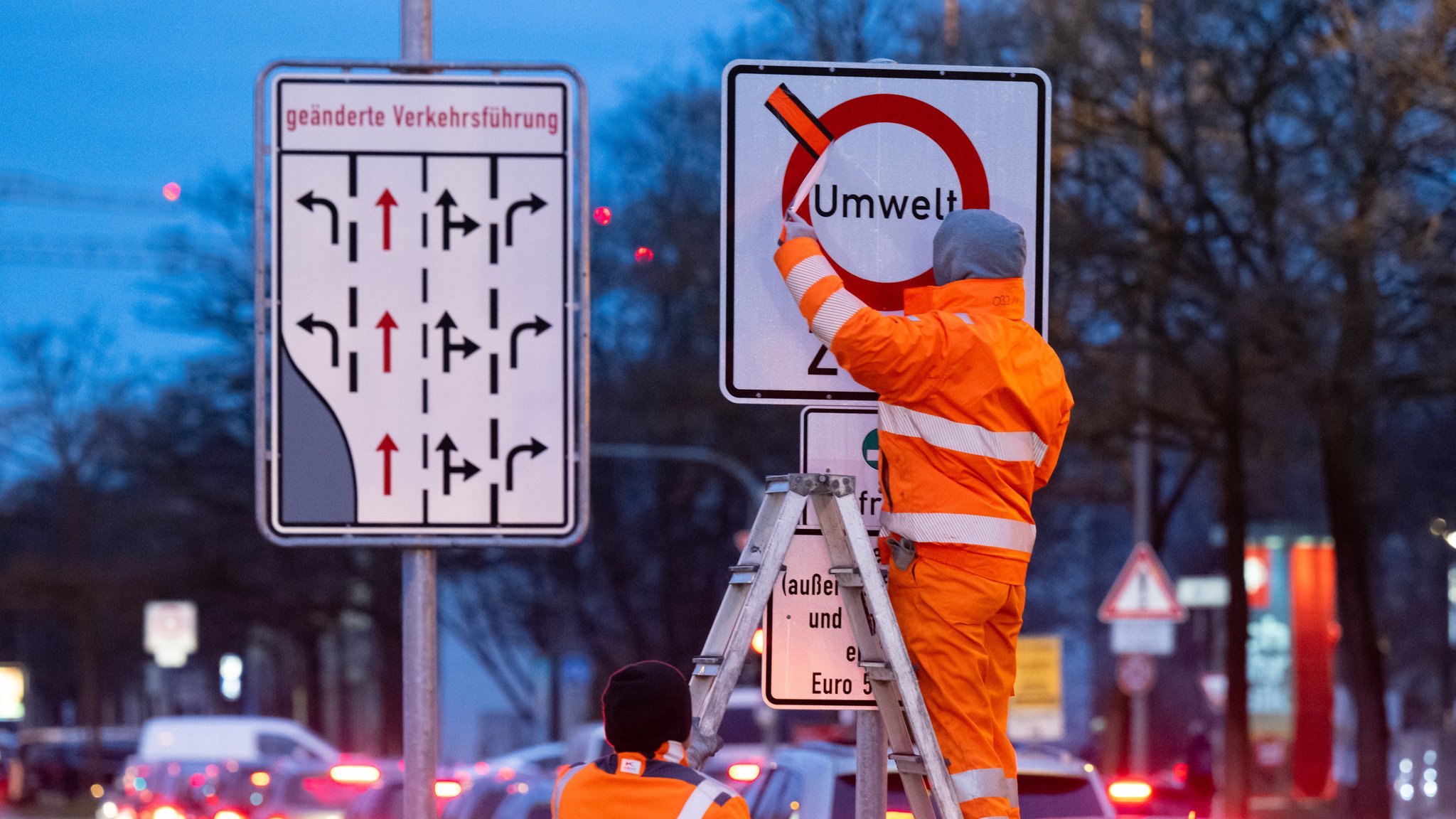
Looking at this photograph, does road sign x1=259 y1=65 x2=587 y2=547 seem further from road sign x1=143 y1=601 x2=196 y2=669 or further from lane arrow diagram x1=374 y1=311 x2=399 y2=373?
road sign x1=143 y1=601 x2=196 y2=669

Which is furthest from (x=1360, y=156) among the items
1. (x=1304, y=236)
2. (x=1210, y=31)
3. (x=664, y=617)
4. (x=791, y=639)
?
(x=664, y=617)

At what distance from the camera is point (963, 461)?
4605 mm

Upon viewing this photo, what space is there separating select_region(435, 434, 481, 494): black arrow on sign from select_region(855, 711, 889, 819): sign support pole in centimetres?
114

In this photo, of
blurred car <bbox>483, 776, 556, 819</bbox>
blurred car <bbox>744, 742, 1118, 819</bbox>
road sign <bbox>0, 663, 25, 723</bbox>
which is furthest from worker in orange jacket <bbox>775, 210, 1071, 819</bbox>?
road sign <bbox>0, 663, 25, 723</bbox>

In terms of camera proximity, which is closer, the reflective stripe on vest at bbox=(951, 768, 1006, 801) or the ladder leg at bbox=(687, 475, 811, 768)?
the ladder leg at bbox=(687, 475, 811, 768)

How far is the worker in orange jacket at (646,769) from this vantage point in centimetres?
398

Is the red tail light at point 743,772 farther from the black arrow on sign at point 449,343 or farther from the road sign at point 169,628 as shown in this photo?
the road sign at point 169,628

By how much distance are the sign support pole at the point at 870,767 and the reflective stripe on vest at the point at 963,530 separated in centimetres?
59

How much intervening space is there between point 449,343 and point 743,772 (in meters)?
8.43

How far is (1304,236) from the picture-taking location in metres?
20.6

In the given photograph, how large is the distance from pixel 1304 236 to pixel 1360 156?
1393mm

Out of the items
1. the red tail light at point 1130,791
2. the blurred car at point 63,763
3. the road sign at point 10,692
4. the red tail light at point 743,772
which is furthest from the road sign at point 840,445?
the blurred car at point 63,763

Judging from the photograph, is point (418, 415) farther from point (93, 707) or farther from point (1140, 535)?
point (93, 707)

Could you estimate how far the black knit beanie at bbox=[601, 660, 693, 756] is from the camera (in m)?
4.02
